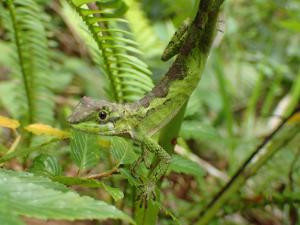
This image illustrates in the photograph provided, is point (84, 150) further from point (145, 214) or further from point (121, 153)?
point (145, 214)

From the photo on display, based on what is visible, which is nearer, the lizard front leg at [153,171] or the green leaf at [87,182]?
the green leaf at [87,182]

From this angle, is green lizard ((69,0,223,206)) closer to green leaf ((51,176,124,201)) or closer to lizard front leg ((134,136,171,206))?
lizard front leg ((134,136,171,206))

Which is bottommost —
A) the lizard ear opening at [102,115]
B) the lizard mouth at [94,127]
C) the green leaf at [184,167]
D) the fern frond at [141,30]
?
the green leaf at [184,167]

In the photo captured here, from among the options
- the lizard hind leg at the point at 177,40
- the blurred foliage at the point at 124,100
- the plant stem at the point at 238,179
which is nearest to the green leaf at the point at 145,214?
the blurred foliage at the point at 124,100

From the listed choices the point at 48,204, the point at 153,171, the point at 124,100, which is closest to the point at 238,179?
the point at 124,100

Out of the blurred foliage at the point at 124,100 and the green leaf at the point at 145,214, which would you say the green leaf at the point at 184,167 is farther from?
the green leaf at the point at 145,214

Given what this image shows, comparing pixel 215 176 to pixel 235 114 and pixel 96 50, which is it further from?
pixel 235 114

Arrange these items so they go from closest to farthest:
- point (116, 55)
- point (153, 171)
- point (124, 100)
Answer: point (153, 171) → point (116, 55) → point (124, 100)

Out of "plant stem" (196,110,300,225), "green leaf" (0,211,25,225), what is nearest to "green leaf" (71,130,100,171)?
"green leaf" (0,211,25,225)

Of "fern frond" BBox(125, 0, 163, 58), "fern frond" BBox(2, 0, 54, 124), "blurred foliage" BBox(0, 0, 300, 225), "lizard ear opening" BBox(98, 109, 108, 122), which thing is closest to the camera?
"blurred foliage" BBox(0, 0, 300, 225)
